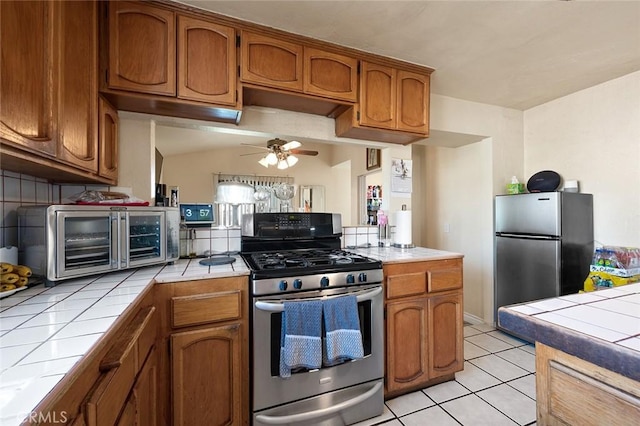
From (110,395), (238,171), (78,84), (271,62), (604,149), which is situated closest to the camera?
(110,395)

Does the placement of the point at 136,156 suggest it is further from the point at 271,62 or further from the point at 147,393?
the point at 147,393

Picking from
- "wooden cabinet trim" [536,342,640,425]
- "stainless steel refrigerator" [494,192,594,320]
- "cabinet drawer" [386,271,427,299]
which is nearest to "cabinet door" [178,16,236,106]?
"cabinet drawer" [386,271,427,299]

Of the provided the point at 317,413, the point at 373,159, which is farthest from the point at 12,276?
the point at 373,159

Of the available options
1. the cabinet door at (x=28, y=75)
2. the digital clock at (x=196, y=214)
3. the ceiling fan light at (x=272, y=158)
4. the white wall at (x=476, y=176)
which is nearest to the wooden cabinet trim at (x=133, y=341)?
the cabinet door at (x=28, y=75)

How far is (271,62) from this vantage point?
172 centimetres

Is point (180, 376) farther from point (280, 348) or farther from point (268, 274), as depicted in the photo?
point (268, 274)

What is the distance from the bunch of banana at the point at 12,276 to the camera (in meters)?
1.00

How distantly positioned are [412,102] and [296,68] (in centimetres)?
95

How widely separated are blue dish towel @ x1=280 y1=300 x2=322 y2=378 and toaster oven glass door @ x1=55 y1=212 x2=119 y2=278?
2.93 feet

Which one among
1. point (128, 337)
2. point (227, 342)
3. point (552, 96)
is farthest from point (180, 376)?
point (552, 96)

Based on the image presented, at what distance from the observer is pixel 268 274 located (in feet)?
4.64

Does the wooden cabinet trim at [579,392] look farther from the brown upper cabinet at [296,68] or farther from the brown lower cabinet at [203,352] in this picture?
the brown upper cabinet at [296,68]

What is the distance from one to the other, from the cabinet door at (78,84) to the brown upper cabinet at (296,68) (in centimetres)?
72

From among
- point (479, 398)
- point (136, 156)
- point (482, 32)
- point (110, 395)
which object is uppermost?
point (482, 32)
